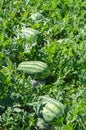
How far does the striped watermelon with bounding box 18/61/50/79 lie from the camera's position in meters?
4.10

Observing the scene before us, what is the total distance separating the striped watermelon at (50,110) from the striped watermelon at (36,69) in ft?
1.81

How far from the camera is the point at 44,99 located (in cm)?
364

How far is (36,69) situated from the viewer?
13.5ft

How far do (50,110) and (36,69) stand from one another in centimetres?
75

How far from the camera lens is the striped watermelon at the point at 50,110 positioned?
3.43 metres

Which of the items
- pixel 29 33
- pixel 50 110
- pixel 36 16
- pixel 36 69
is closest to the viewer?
pixel 50 110

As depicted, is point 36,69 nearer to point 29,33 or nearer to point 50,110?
point 50,110

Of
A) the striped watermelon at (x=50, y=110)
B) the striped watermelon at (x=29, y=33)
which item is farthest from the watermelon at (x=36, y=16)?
the striped watermelon at (x=50, y=110)

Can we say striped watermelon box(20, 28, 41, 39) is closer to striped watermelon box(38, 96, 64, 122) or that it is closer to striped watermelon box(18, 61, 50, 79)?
striped watermelon box(18, 61, 50, 79)

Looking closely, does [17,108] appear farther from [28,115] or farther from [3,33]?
[3,33]

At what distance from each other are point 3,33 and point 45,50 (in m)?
0.59

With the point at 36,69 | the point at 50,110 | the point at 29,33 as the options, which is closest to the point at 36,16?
the point at 29,33

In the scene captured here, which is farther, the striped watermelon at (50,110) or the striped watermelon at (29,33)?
the striped watermelon at (29,33)

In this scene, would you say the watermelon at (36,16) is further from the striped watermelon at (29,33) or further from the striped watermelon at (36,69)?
the striped watermelon at (36,69)
